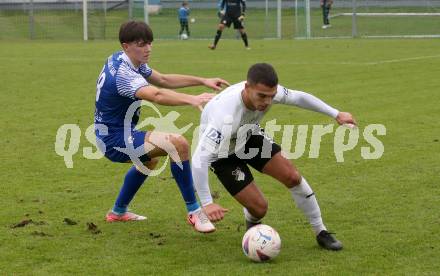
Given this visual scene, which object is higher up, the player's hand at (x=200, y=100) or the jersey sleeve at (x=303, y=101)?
the player's hand at (x=200, y=100)

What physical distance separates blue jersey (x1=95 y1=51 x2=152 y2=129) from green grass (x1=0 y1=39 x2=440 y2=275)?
1.05 metres

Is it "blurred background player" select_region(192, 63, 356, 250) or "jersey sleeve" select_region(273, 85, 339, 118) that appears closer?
"blurred background player" select_region(192, 63, 356, 250)

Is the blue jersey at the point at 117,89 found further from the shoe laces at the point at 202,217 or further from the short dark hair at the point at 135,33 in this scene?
the shoe laces at the point at 202,217

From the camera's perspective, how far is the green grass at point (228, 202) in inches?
287

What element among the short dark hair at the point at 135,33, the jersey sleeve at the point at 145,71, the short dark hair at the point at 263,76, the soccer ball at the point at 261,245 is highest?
the short dark hair at the point at 135,33

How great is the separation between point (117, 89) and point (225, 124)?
4.51ft

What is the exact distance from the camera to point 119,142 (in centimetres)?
842

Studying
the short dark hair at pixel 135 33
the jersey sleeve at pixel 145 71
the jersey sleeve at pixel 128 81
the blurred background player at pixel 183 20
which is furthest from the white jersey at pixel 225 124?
the blurred background player at pixel 183 20

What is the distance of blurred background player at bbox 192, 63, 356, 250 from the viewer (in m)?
7.19

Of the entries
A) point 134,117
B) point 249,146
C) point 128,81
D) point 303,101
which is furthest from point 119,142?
point 303,101

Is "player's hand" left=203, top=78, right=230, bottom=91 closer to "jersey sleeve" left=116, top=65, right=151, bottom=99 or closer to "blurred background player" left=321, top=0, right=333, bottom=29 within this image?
"jersey sleeve" left=116, top=65, right=151, bottom=99

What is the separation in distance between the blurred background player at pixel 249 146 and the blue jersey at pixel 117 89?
0.88 metres

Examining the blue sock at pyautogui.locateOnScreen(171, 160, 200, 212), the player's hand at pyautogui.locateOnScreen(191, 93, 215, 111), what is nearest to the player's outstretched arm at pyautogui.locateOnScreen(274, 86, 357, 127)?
the player's hand at pyautogui.locateOnScreen(191, 93, 215, 111)

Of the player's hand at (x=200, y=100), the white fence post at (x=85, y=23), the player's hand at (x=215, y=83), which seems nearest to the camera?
the player's hand at (x=200, y=100)
